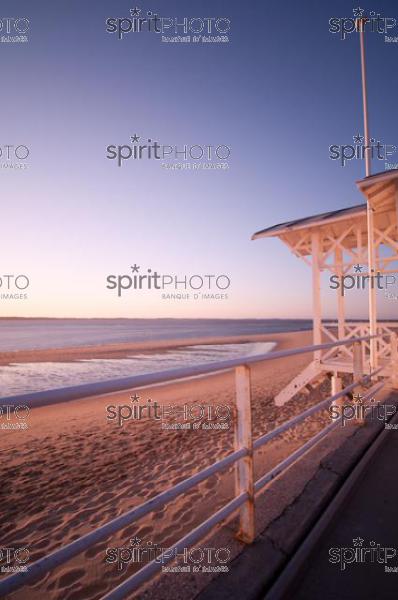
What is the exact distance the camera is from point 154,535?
2.90 metres

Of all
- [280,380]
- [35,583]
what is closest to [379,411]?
[35,583]

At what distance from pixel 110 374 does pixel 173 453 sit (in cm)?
959

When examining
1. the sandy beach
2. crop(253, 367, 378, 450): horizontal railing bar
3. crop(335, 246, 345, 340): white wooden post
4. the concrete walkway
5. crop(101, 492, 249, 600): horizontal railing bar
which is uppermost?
crop(335, 246, 345, 340): white wooden post

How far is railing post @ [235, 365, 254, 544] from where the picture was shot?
1.87 meters

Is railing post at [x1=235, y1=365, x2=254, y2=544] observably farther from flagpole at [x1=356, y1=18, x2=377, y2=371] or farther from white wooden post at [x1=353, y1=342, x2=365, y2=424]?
flagpole at [x1=356, y1=18, x2=377, y2=371]

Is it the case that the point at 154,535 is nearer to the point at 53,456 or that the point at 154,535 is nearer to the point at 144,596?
the point at 144,596

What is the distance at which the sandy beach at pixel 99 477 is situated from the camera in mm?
2713

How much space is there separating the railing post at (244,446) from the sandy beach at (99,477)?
126 cm

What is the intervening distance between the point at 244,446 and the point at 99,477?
3.62 m

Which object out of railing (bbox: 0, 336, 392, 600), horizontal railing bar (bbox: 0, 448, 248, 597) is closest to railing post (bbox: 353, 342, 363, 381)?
railing (bbox: 0, 336, 392, 600)

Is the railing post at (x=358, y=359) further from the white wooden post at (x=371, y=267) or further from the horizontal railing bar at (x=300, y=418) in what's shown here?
the white wooden post at (x=371, y=267)

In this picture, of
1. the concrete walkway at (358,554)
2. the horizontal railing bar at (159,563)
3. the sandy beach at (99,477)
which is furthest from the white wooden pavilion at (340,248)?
the horizontal railing bar at (159,563)

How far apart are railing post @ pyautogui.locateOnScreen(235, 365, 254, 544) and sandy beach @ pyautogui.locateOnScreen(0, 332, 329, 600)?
4.14 ft

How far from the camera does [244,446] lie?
1888 millimetres
